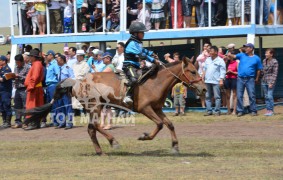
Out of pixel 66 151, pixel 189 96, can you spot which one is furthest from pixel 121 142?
pixel 189 96

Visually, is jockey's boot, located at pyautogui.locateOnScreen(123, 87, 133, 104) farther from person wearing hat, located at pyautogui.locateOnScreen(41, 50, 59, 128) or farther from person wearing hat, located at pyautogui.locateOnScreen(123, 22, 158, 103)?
person wearing hat, located at pyautogui.locateOnScreen(41, 50, 59, 128)

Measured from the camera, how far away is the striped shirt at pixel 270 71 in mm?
19312

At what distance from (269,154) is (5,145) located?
6.19 metres

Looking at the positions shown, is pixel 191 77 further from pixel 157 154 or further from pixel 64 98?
pixel 64 98

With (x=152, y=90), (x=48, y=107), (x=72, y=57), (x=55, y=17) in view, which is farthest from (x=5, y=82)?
(x=152, y=90)

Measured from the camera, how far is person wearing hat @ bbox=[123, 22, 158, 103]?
1342 centimetres

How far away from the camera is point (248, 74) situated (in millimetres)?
19453

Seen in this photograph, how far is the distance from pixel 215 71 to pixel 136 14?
12.9ft

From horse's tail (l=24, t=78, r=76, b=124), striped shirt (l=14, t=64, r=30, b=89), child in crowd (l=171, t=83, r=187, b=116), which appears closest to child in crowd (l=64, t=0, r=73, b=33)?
striped shirt (l=14, t=64, r=30, b=89)

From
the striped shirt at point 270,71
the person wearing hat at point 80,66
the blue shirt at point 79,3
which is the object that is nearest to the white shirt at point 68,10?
the blue shirt at point 79,3

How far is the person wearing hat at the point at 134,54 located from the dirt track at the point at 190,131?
134 inches

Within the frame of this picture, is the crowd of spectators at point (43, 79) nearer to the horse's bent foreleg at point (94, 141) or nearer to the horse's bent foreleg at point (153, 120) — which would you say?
the horse's bent foreleg at point (94, 141)

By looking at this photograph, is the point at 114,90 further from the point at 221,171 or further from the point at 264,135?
the point at 264,135

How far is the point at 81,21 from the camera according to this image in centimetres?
2345
